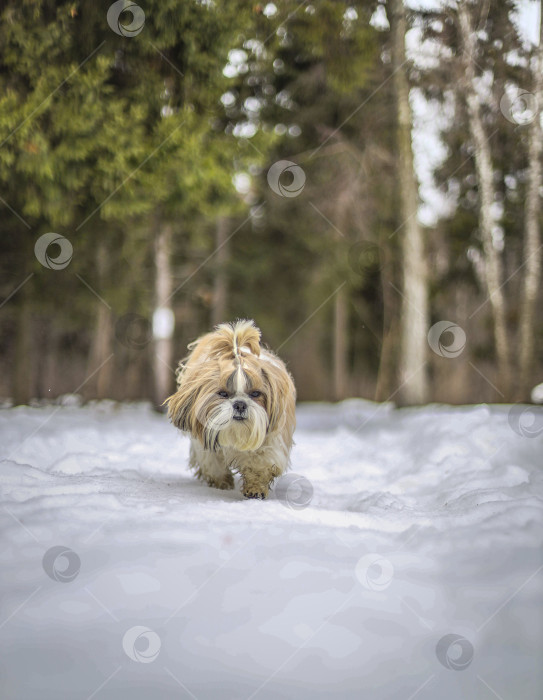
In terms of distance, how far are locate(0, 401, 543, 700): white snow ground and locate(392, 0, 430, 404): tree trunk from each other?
578 centimetres

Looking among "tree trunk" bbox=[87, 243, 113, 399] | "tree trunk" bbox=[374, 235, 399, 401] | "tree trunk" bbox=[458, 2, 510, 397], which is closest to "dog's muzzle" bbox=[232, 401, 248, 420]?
"tree trunk" bbox=[458, 2, 510, 397]

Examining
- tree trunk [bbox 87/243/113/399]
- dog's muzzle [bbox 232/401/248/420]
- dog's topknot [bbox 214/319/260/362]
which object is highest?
dog's topknot [bbox 214/319/260/362]

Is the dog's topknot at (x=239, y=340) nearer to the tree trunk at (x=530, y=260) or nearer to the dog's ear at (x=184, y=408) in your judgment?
the dog's ear at (x=184, y=408)

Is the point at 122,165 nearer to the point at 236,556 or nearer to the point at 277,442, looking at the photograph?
the point at 277,442

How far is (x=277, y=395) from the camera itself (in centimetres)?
386

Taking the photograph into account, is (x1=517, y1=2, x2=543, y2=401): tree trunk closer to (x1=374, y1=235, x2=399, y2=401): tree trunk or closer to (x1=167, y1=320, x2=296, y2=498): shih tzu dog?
(x1=374, y1=235, x2=399, y2=401): tree trunk

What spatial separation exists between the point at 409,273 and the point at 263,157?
306 centimetres

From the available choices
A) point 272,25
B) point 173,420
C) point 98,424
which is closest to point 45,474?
point 173,420

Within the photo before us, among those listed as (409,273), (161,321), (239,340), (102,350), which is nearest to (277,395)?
(239,340)

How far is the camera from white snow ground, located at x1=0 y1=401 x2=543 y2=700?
1.94 m

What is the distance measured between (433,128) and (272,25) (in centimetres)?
344

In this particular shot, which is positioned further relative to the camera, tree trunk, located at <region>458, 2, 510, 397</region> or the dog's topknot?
tree trunk, located at <region>458, 2, 510, 397</region>

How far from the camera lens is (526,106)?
30.3 feet

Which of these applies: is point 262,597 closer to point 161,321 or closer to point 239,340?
point 239,340
